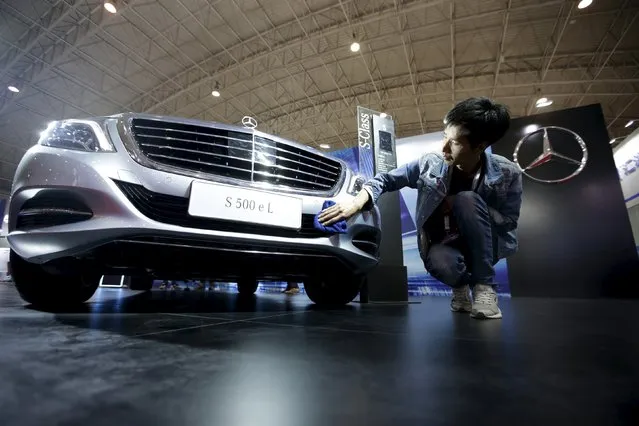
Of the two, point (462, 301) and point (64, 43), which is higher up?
point (64, 43)

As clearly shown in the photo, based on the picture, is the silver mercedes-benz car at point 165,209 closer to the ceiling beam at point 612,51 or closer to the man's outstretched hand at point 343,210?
the man's outstretched hand at point 343,210

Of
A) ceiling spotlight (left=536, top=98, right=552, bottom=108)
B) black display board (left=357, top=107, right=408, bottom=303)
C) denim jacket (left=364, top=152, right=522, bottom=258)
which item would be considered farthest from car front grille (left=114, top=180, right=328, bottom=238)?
ceiling spotlight (left=536, top=98, right=552, bottom=108)

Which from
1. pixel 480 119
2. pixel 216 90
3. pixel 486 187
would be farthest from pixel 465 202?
pixel 216 90

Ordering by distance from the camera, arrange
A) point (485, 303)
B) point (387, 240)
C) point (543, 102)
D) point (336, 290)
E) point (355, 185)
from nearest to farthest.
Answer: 1. point (485, 303)
2. point (355, 185)
3. point (336, 290)
4. point (387, 240)
5. point (543, 102)

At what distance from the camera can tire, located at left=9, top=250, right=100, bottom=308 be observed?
135 centimetres

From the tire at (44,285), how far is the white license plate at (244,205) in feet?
2.46

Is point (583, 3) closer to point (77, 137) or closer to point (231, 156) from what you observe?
point (231, 156)

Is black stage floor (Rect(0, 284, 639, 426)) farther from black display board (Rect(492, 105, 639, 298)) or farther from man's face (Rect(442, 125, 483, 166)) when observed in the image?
black display board (Rect(492, 105, 639, 298))

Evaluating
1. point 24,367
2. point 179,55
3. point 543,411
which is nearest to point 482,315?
point 543,411

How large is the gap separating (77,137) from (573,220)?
5.48m

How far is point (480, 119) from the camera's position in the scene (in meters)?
1.25

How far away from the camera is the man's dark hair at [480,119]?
1.26m

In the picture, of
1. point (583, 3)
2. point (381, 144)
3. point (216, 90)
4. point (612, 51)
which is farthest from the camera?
point (216, 90)

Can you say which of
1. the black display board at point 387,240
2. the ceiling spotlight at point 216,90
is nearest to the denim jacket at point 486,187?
the black display board at point 387,240
